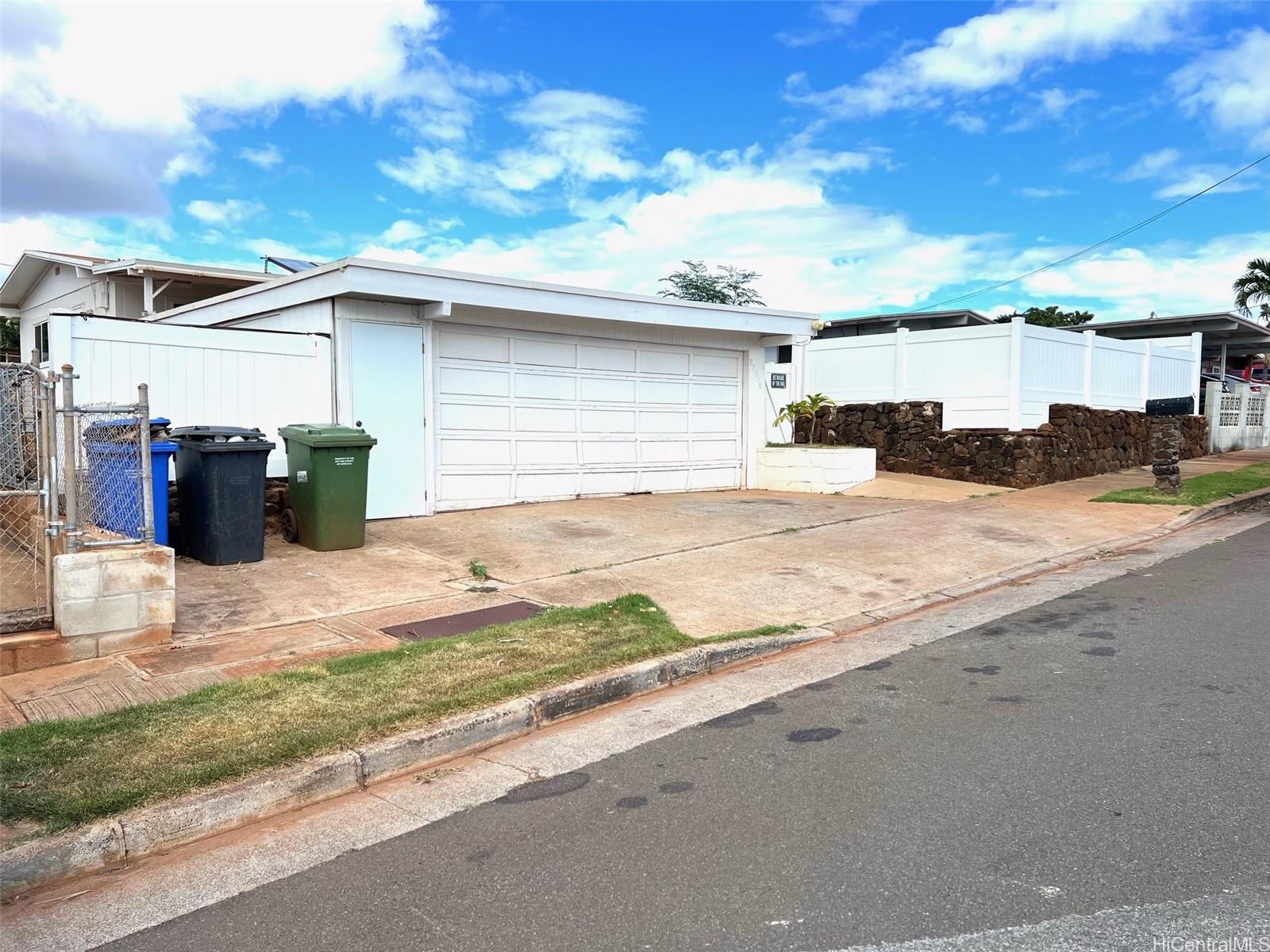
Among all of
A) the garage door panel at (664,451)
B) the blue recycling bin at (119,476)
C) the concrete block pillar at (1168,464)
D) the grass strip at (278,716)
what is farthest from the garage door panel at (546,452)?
the concrete block pillar at (1168,464)

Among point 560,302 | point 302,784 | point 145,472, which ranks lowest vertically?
point 302,784

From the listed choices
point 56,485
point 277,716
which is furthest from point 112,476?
point 277,716

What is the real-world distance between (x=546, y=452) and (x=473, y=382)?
151cm

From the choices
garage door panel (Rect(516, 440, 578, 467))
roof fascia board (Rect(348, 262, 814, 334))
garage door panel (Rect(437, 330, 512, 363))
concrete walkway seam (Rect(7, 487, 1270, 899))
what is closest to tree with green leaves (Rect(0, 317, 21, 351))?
garage door panel (Rect(437, 330, 512, 363))

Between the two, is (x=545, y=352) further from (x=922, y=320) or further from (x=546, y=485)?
(x=922, y=320)

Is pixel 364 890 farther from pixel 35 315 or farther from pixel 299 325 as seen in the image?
pixel 35 315

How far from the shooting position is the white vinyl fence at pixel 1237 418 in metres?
23.6

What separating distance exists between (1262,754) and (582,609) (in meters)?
4.38

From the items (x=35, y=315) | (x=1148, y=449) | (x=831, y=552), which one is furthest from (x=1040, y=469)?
(x=35, y=315)

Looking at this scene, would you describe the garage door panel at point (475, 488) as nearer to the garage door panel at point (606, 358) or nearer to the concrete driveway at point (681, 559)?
the concrete driveway at point (681, 559)

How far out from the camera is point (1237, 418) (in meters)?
24.9

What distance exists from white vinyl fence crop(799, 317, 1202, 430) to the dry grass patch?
11776mm

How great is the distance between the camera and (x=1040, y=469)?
635 inches

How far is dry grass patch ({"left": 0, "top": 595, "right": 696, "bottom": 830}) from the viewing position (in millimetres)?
4102
